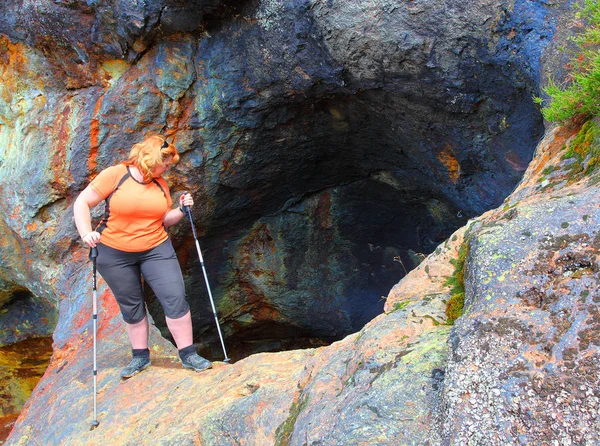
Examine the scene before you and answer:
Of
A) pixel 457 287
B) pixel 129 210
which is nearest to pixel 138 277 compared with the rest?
pixel 129 210

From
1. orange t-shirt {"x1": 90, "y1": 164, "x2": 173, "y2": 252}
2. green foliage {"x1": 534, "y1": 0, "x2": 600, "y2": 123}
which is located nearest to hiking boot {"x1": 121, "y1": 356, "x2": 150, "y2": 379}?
orange t-shirt {"x1": 90, "y1": 164, "x2": 173, "y2": 252}

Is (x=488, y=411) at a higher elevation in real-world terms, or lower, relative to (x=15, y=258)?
lower

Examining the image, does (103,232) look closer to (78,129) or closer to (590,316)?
(78,129)

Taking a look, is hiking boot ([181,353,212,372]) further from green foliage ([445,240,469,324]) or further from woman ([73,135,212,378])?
green foliage ([445,240,469,324])

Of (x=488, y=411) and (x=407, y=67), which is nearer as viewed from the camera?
(x=488, y=411)

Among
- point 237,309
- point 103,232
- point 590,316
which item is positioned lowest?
point 237,309

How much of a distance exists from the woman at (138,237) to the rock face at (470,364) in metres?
0.68

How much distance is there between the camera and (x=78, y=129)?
5.44 meters

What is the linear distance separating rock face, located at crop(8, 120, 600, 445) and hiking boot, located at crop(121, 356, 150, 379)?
59cm

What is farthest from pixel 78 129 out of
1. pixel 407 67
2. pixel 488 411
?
pixel 488 411

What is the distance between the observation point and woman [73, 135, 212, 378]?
11.2 ft

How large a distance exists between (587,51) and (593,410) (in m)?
2.41

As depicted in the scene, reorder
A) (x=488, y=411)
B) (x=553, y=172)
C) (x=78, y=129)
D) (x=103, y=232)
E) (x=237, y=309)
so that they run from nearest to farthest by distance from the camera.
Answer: (x=488, y=411), (x=553, y=172), (x=103, y=232), (x=78, y=129), (x=237, y=309)

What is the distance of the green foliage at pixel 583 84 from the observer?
270 cm
